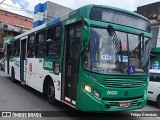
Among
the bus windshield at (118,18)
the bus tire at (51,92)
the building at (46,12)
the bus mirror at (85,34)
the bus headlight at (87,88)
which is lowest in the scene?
the bus tire at (51,92)

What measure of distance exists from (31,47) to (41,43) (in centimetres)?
153

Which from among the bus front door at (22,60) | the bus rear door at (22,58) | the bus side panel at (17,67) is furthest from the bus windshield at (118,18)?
the bus side panel at (17,67)

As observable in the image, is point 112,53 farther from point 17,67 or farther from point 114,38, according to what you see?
point 17,67

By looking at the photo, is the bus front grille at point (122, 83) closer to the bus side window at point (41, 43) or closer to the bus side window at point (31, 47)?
the bus side window at point (41, 43)

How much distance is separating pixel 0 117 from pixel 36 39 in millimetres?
4295

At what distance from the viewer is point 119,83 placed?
649 cm

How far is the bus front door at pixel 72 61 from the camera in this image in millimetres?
7055

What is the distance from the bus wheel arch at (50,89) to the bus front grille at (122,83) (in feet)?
9.38

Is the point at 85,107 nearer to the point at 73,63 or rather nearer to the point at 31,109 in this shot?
the point at 73,63

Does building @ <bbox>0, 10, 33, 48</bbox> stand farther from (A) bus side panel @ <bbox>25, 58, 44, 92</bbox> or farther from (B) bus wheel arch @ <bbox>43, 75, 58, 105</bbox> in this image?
(B) bus wheel arch @ <bbox>43, 75, 58, 105</bbox>

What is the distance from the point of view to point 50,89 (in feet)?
29.4

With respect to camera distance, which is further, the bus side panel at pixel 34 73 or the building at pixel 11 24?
the building at pixel 11 24

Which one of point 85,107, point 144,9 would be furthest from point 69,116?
point 144,9

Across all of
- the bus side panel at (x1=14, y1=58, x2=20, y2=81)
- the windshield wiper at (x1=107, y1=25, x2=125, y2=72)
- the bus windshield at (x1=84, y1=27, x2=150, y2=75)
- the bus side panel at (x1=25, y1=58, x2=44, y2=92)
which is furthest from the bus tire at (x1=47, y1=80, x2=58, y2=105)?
the bus side panel at (x1=14, y1=58, x2=20, y2=81)
